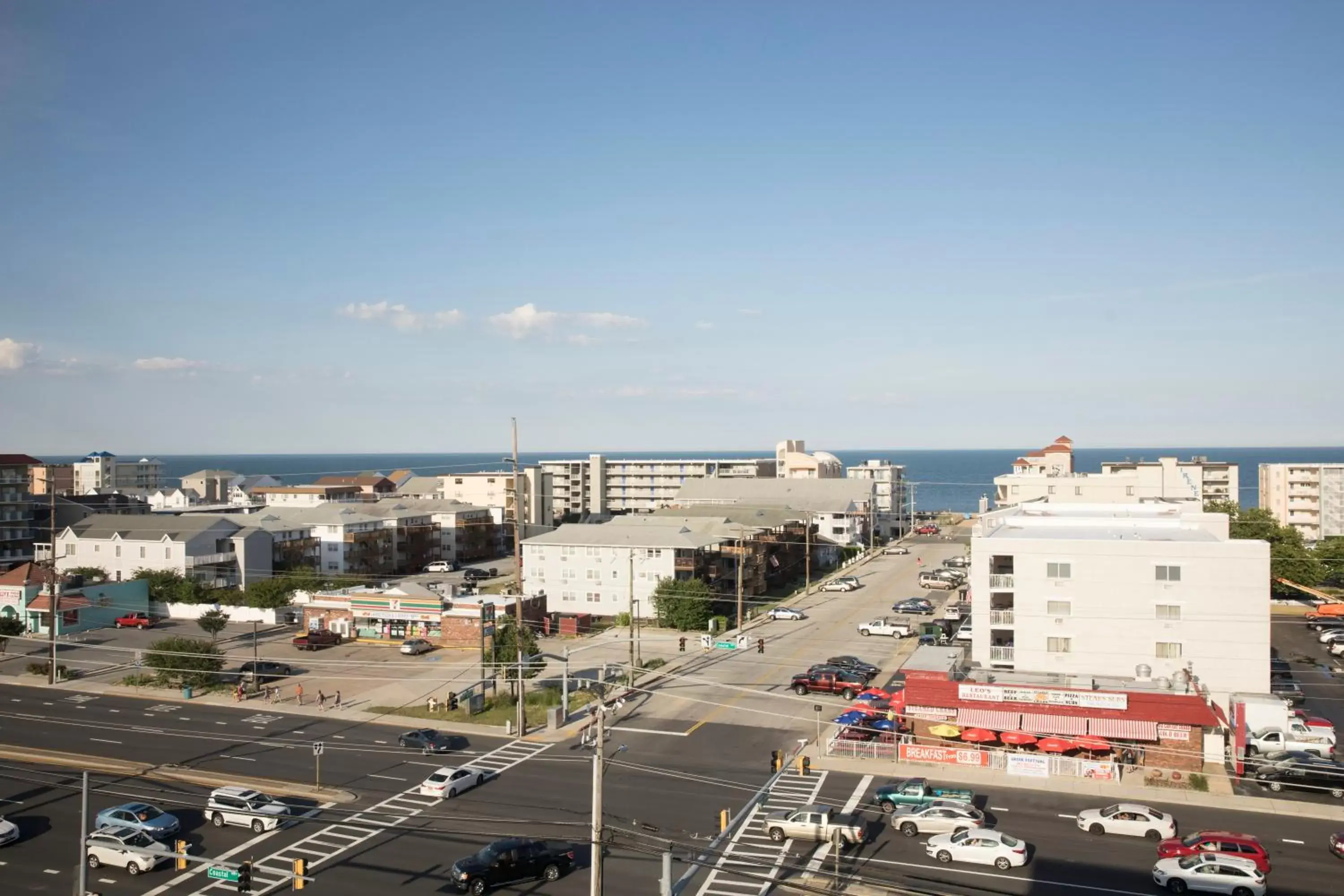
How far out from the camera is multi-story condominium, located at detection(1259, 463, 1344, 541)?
342 ft

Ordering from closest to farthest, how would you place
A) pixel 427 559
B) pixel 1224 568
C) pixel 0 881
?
pixel 0 881 < pixel 1224 568 < pixel 427 559

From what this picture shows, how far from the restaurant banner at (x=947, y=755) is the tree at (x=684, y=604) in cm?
2744

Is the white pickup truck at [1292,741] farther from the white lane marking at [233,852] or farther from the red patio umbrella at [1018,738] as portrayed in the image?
the white lane marking at [233,852]

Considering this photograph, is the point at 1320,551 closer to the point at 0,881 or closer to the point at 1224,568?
the point at 1224,568

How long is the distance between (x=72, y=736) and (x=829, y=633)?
135ft

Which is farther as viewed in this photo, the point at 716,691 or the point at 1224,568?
the point at 716,691

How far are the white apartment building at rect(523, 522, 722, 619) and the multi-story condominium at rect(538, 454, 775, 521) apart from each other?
206 ft

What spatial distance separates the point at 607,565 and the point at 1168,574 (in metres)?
37.5

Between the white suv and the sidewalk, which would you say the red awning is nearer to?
the sidewalk

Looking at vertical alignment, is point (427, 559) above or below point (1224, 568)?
below

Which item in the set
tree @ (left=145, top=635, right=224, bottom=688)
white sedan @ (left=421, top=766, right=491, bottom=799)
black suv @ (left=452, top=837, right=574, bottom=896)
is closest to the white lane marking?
white sedan @ (left=421, top=766, right=491, bottom=799)

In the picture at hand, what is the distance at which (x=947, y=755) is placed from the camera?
35.5 meters

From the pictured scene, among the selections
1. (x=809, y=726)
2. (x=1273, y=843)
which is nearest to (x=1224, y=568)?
(x=1273, y=843)

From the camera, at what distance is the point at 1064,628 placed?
42.5 meters
